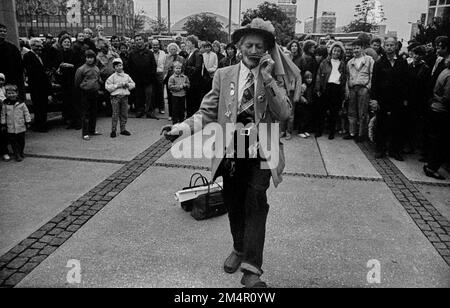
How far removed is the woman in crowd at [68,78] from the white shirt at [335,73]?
5.53 m

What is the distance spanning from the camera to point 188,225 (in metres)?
4.61

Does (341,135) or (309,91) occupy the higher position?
(309,91)

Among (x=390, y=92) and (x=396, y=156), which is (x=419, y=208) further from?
(x=390, y=92)

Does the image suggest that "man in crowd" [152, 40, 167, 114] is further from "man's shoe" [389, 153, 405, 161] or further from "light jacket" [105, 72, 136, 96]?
"man's shoe" [389, 153, 405, 161]

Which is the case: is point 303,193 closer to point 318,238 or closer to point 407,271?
point 318,238

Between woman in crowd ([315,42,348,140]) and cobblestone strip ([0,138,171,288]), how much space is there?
4.26 m

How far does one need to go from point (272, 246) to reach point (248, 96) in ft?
5.32

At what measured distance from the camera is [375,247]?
4.19 m

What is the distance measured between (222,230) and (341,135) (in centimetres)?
593

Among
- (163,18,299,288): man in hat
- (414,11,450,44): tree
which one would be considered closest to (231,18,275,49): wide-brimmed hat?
(163,18,299,288): man in hat

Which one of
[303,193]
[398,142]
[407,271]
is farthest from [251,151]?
[398,142]

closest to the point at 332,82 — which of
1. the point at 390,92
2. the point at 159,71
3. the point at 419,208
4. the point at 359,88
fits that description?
the point at 359,88

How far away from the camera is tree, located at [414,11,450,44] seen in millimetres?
9195
